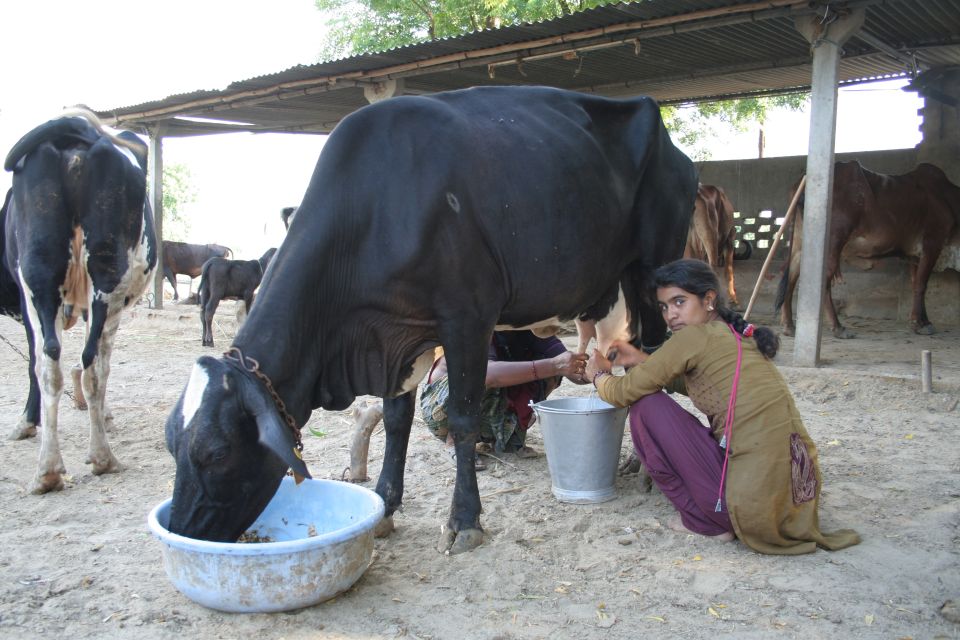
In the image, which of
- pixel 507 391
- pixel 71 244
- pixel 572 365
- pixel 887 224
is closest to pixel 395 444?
pixel 572 365

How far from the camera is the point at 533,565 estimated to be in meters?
3.23

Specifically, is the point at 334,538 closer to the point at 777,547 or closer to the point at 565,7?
the point at 777,547

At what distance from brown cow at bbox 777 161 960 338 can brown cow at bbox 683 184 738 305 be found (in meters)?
1.11

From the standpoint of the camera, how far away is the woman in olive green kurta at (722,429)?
10.4ft

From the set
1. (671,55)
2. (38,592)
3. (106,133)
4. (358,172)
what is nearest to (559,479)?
(358,172)

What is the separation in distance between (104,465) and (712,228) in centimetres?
797

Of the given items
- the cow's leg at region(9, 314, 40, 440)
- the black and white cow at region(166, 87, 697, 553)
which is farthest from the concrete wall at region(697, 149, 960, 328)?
the cow's leg at region(9, 314, 40, 440)

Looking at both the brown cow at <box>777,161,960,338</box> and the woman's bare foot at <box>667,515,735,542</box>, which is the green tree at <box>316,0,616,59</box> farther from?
the woman's bare foot at <box>667,515,735,542</box>

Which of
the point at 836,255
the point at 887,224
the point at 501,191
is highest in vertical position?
the point at 501,191

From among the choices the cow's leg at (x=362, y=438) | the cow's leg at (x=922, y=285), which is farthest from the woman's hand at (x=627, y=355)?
the cow's leg at (x=922, y=285)

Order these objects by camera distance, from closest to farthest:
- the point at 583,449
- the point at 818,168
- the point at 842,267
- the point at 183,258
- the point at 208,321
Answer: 1. the point at 583,449
2. the point at 818,168
3. the point at 208,321
4. the point at 842,267
5. the point at 183,258

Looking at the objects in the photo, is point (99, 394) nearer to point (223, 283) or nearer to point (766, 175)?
point (223, 283)

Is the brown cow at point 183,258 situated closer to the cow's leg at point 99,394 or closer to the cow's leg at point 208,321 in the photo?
the cow's leg at point 208,321

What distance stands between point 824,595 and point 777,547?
378 mm
